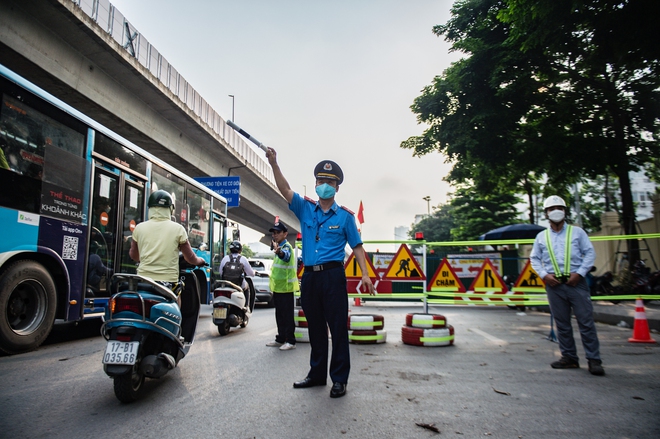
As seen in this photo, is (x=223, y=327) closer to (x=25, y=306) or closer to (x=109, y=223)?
(x=109, y=223)

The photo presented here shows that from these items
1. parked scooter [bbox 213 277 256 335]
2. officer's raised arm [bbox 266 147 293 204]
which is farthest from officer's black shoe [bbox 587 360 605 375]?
parked scooter [bbox 213 277 256 335]

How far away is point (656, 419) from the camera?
338 cm

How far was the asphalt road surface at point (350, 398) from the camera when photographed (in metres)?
3.16

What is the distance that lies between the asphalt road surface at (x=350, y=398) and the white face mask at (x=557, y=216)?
1713mm

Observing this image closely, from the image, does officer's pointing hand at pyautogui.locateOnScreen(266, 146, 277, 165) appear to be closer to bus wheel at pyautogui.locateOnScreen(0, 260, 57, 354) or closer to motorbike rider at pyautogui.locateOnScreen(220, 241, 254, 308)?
bus wheel at pyautogui.locateOnScreen(0, 260, 57, 354)

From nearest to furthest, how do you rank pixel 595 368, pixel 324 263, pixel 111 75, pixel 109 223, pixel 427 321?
pixel 324 263, pixel 595 368, pixel 427 321, pixel 109 223, pixel 111 75

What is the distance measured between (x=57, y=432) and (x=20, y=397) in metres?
1.19

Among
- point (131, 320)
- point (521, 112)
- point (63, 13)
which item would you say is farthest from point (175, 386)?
point (521, 112)

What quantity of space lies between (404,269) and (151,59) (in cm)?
1167

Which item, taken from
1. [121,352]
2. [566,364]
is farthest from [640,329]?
[121,352]

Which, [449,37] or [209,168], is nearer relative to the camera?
[449,37]

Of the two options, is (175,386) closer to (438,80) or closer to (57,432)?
(57,432)

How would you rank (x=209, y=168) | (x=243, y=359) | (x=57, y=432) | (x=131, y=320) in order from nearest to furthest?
(x=57, y=432) → (x=131, y=320) → (x=243, y=359) → (x=209, y=168)

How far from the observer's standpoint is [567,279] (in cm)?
549
